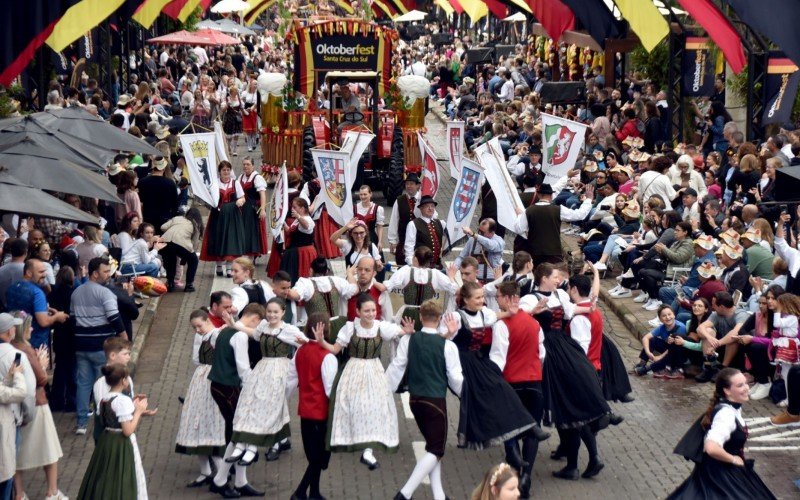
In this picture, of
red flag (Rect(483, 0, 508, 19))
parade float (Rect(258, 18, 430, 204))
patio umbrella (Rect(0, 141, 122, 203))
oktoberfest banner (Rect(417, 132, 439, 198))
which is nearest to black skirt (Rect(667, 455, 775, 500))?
patio umbrella (Rect(0, 141, 122, 203))

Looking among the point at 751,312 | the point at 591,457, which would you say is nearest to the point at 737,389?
the point at 591,457

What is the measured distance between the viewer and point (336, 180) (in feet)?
54.1

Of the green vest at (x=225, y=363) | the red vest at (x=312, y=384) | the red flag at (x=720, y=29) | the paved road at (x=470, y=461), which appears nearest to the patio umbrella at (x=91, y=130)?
the paved road at (x=470, y=461)

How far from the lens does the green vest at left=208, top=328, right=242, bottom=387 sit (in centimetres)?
1114

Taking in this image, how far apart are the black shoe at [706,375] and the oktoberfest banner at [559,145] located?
17.2ft

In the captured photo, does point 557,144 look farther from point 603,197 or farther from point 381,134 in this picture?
point 381,134

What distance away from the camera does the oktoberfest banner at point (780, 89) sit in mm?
19984

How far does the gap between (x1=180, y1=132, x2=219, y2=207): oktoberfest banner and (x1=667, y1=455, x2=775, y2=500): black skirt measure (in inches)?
384

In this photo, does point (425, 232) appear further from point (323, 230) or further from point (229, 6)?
point (229, 6)

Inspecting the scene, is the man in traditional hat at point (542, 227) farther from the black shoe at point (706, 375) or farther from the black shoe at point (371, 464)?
the black shoe at point (371, 464)

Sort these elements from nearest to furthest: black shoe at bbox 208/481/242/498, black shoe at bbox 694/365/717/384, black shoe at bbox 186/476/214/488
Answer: black shoe at bbox 208/481/242/498
black shoe at bbox 186/476/214/488
black shoe at bbox 694/365/717/384

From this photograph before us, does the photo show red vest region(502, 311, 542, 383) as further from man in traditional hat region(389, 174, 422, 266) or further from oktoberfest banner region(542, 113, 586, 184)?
oktoberfest banner region(542, 113, 586, 184)

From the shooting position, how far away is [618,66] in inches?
1441

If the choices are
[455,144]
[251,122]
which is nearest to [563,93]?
[251,122]
